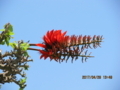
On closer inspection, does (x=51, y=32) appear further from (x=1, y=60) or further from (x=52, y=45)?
(x=1, y=60)

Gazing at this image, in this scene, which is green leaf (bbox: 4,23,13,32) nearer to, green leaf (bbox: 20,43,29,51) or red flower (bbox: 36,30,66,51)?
green leaf (bbox: 20,43,29,51)

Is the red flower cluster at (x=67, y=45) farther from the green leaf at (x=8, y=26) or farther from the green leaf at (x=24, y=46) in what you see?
the green leaf at (x=8, y=26)

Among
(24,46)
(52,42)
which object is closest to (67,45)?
(52,42)

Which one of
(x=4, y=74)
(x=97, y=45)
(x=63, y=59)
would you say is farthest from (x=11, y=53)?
(x=97, y=45)

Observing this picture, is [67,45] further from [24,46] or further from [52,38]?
[24,46]

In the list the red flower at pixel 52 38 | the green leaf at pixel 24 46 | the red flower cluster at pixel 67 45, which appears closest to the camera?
the red flower cluster at pixel 67 45

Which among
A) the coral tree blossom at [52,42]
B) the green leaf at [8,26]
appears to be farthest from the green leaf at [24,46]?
the green leaf at [8,26]

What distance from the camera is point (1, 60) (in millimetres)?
4652

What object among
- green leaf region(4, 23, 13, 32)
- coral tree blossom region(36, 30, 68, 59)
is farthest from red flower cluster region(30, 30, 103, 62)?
green leaf region(4, 23, 13, 32)

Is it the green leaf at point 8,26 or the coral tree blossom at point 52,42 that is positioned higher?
the green leaf at point 8,26

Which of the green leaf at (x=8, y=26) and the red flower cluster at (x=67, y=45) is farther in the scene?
the green leaf at (x=8, y=26)

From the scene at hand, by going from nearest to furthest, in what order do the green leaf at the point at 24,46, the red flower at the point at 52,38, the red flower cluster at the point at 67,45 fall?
1. the red flower cluster at the point at 67,45
2. the red flower at the point at 52,38
3. the green leaf at the point at 24,46

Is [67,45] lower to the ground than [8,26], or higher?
lower

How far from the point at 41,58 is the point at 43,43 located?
0.31 meters
